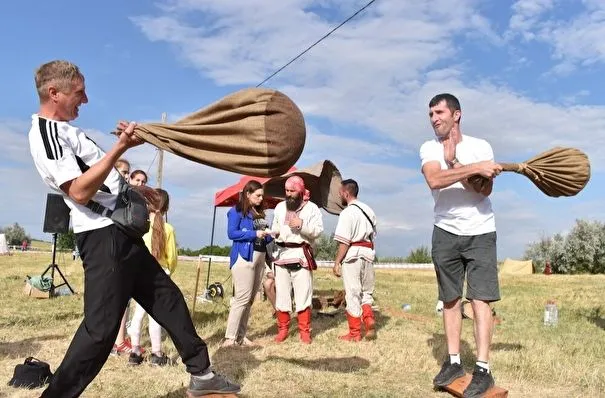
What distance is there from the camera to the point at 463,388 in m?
4.14

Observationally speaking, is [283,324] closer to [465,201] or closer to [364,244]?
[364,244]

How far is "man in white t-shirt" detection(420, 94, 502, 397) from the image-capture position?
4.24 meters

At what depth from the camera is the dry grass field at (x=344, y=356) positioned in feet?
14.0

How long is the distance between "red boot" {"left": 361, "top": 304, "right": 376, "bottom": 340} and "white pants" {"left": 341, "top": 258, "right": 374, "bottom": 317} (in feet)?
0.32

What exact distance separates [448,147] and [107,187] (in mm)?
2522

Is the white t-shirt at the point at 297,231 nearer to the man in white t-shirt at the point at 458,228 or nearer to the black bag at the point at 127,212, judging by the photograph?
the man in white t-shirt at the point at 458,228

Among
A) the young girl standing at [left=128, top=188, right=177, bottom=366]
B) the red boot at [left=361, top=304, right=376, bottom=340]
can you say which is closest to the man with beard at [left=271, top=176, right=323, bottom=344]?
the red boot at [left=361, top=304, right=376, bottom=340]

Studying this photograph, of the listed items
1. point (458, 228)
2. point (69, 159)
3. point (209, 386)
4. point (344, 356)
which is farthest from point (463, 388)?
point (69, 159)

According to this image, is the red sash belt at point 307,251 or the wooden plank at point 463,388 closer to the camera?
the wooden plank at point 463,388

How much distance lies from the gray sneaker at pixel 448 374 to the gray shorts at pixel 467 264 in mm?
505

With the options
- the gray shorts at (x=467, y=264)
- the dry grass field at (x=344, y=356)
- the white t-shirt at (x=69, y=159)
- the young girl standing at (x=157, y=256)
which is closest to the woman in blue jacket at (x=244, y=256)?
the dry grass field at (x=344, y=356)

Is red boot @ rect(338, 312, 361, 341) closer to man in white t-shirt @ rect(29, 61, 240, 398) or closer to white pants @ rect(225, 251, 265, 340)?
white pants @ rect(225, 251, 265, 340)

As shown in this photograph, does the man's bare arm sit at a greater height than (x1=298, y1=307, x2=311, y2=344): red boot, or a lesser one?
greater

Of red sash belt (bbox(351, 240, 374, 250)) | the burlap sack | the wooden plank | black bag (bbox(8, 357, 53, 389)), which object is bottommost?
black bag (bbox(8, 357, 53, 389))
